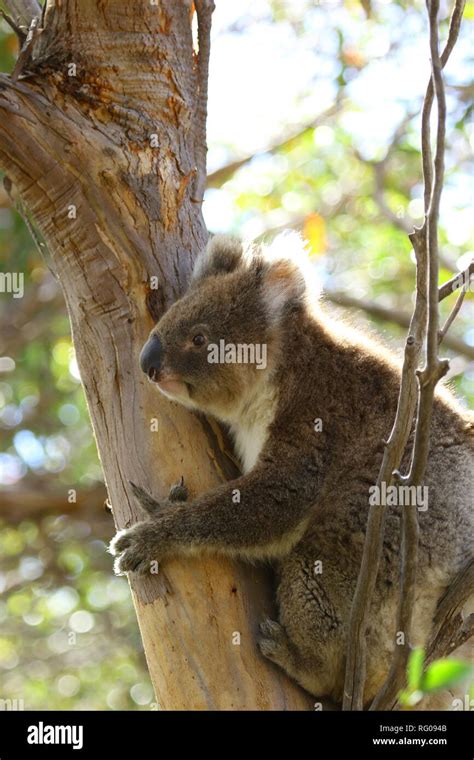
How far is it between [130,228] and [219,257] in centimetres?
52

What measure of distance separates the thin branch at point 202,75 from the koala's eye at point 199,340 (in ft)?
2.81

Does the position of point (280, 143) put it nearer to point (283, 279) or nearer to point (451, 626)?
point (283, 279)

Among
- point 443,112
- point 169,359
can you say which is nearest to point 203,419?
point 169,359

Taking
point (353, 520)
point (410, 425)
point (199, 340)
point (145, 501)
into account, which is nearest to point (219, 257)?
point (199, 340)

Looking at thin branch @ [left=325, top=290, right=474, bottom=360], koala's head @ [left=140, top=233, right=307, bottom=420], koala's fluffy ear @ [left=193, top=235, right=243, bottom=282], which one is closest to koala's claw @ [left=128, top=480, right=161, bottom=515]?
koala's head @ [left=140, top=233, right=307, bottom=420]

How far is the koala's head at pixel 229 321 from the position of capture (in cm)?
435

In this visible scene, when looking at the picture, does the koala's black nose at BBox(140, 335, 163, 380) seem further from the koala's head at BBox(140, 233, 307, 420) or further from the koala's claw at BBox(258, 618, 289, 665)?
the koala's claw at BBox(258, 618, 289, 665)

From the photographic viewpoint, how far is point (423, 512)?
411cm

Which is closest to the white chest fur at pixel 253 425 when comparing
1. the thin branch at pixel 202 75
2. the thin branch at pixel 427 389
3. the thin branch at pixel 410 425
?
the thin branch at pixel 202 75

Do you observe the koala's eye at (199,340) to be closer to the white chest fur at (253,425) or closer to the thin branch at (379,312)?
the white chest fur at (253,425)

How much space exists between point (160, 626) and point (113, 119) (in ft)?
7.59

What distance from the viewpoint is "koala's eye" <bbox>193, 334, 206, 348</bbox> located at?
4.45 m
